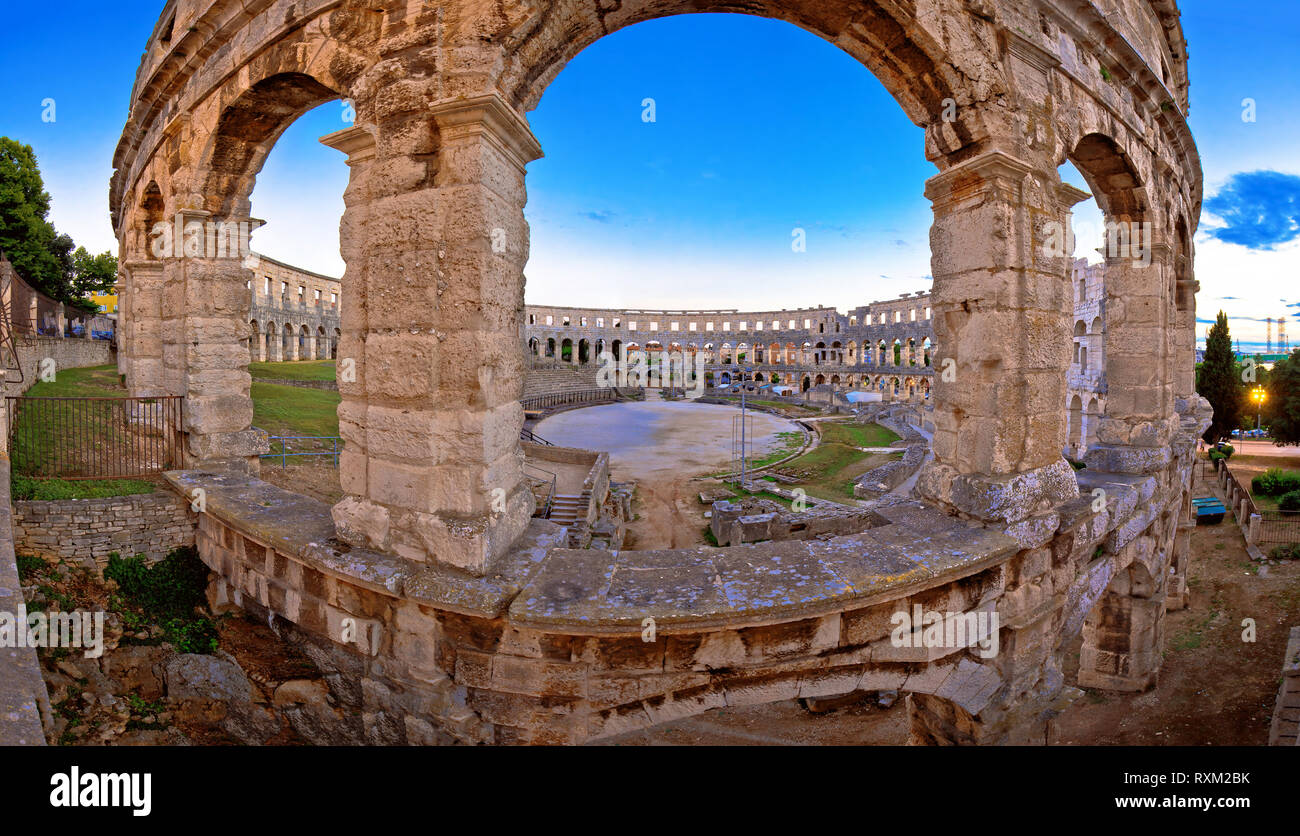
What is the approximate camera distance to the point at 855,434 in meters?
28.2

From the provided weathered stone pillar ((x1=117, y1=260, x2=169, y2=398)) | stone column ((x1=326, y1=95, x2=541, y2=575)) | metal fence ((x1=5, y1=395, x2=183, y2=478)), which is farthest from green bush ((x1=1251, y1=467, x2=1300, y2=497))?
weathered stone pillar ((x1=117, y1=260, x2=169, y2=398))

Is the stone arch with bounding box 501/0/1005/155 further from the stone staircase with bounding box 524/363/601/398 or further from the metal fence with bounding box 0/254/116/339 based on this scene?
the stone staircase with bounding box 524/363/601/398

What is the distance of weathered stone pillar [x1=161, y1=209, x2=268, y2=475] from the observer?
5.91 m

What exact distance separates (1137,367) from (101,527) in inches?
455

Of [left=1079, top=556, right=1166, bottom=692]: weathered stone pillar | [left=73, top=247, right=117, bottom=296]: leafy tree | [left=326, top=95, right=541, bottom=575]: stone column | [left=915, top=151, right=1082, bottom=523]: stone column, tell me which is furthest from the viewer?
[left=73, top=247, right=117, bottom=296]: leafy tree

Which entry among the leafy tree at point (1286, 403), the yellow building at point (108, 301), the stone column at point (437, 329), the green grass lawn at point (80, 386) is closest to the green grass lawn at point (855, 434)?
the leafy tree at point (1286, 403)

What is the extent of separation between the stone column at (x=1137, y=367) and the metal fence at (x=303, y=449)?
11170 mm

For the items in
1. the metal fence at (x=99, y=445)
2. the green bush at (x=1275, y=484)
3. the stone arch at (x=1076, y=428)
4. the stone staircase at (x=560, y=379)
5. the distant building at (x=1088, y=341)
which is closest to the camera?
the metal fence at (x=99, y=445)

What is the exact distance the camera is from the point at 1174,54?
7.48 m

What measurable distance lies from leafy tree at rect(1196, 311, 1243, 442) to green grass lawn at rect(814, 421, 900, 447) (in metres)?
12.4

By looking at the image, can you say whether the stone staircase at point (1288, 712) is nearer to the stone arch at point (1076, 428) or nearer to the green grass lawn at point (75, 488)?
the stone arch at point (1076, 428)

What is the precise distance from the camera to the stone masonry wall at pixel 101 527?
551 centimetres

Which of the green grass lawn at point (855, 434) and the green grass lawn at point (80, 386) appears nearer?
the green grass lawn at point (80, 386)

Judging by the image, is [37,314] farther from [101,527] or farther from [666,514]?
[666,514]
